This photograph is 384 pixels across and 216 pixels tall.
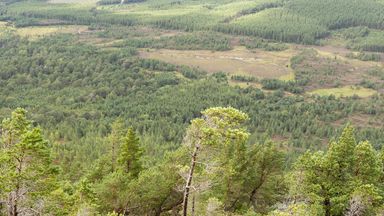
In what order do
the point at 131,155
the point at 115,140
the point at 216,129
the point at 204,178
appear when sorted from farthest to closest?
the point at 115,140 < the point at 131,155 < the point at 204,178 < the point at 216,129

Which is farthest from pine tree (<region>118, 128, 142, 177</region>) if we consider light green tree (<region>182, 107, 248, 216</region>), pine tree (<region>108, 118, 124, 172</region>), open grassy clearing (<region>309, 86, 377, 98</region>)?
open grassy clearing (<region>309, 86, 377, 98</region>)

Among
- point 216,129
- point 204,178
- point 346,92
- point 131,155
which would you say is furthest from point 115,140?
point 346,92

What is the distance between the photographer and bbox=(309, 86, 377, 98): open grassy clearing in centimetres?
A: 18950

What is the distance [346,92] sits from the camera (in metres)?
192

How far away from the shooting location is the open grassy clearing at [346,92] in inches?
7461

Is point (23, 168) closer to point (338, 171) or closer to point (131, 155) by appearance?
point (131, 155)

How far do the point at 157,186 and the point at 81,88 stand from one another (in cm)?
14036

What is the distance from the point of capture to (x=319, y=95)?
185500 mm

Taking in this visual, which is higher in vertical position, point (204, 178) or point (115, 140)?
point (204, 178)

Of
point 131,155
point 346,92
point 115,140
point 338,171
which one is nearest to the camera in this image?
point 338,171

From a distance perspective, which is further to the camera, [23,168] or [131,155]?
[131,155]

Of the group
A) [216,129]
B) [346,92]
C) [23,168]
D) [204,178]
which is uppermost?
[216,129]

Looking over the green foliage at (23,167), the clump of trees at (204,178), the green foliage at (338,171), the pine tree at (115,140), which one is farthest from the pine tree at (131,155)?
the green foliage at (23,167)

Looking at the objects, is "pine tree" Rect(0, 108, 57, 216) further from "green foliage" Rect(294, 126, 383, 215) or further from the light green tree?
"green foliage" Rect(294, 126, 383, 215)
